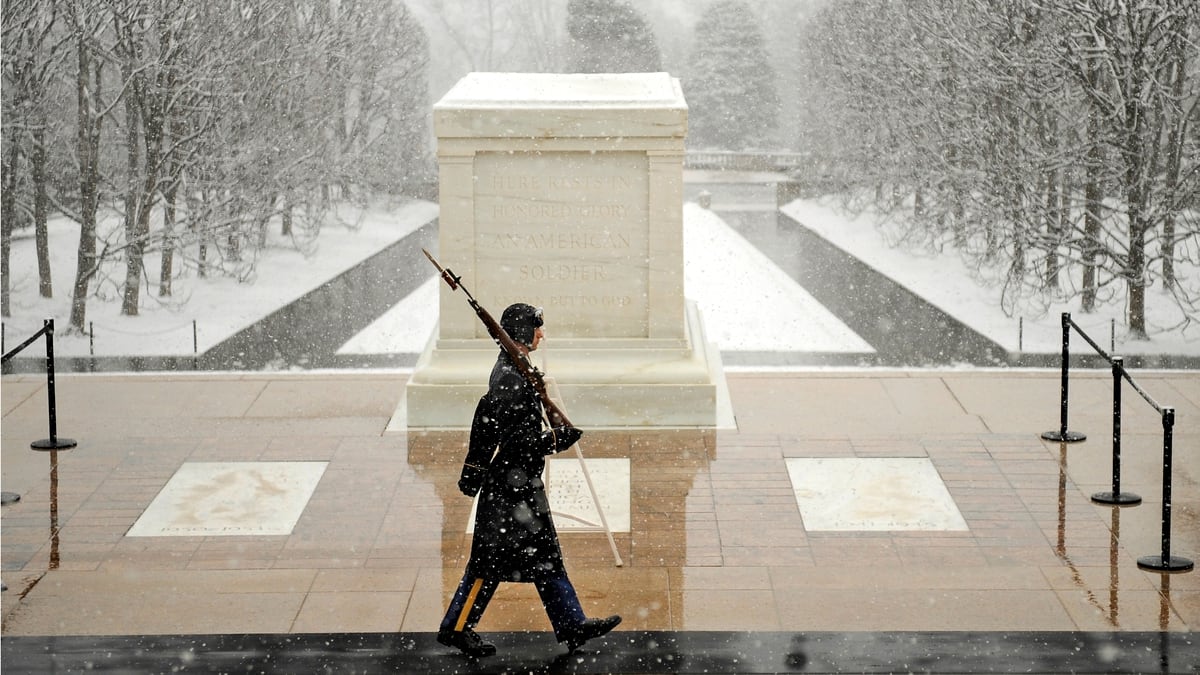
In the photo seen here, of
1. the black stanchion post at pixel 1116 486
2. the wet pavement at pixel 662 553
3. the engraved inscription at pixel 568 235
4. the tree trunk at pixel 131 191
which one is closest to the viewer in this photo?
the wet pavement at pixel 662 553

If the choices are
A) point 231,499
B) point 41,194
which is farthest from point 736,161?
point 231,499

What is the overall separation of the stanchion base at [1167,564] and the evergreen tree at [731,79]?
5269cm

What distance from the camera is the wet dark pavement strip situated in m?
6.70

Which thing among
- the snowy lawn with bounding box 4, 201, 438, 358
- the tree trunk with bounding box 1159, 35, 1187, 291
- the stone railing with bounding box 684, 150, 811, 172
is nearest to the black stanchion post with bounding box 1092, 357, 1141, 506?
the tree trunk with bounding box 1159, 35, 1187, 291

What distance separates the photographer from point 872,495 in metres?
9.48

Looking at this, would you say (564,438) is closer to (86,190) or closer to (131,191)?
(86,190)

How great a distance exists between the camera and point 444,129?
10789 mm

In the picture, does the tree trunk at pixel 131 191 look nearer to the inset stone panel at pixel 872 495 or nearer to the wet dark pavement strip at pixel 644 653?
the inset stone panel at pixel 872 495

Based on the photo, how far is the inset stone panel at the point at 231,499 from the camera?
8.91m

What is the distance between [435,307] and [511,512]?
16.5 m

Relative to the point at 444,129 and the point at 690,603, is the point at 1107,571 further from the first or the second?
the point at 444,129

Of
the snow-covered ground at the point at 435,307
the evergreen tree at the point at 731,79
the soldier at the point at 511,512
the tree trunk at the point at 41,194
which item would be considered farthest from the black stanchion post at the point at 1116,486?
the evergreen tree at the point at 731,79

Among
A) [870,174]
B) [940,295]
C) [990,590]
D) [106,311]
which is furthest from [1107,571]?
[870,174]

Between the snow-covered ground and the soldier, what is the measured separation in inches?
483
